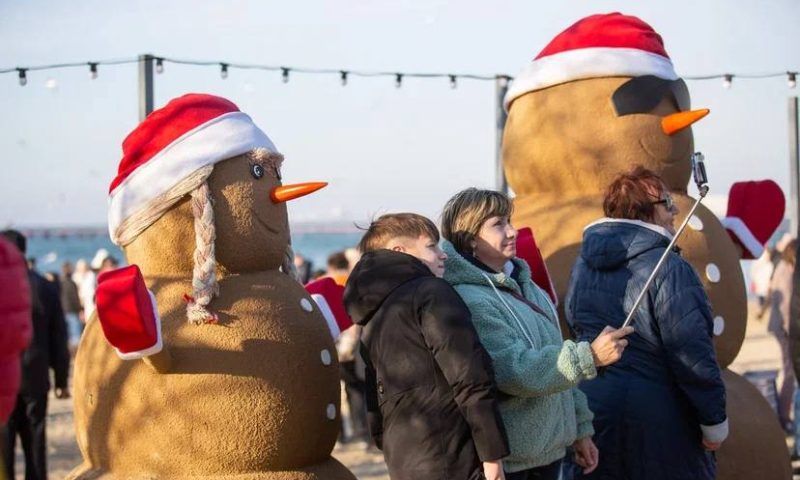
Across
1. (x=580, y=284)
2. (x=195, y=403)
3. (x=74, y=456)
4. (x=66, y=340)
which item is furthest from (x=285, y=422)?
(x=74, y=456)

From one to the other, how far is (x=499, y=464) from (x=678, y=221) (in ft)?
7.31

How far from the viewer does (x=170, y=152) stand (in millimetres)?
4051

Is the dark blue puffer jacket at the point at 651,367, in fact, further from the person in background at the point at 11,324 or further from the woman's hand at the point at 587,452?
the person in background at the point at 11,324

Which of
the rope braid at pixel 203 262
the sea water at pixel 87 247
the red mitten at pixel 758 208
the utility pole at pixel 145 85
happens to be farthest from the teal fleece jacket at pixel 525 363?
the sea water at pixel 87 247

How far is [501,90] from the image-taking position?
277 inches

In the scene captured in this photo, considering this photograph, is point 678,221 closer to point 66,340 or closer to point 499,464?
point 499,464

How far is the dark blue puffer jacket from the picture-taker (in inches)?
154

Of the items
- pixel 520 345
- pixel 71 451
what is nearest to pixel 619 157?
pixel 520 345

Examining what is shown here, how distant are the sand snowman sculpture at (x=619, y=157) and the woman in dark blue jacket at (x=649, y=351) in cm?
94

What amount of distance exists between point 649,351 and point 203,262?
1604mm

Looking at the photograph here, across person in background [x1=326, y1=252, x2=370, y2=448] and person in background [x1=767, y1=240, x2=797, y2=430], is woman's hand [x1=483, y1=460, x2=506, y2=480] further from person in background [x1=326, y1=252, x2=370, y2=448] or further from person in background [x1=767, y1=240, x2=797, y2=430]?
person in background [x1=767, y1=240, x2=797, y2=430]

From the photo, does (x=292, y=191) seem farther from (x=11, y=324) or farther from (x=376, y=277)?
(x=11, y=324)

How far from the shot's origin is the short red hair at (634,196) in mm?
4137

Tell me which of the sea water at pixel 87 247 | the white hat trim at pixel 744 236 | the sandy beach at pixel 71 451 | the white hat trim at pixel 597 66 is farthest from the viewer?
the sea water at pixel 87 247
